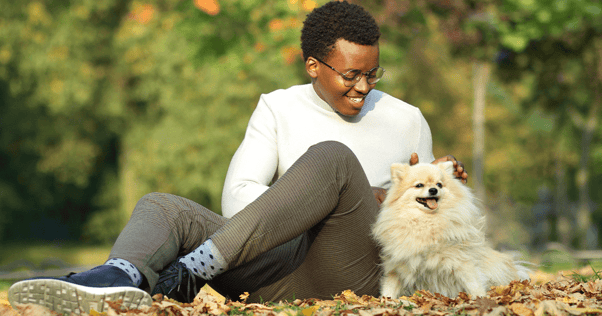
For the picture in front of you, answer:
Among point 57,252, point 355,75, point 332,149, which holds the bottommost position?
point 57,252

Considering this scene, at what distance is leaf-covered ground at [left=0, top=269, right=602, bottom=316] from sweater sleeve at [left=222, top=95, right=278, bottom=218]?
532mm

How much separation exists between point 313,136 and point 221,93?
542 inches

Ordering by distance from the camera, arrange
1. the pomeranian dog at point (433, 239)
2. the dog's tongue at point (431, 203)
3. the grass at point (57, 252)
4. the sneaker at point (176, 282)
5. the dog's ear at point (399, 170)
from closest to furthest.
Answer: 1. the sneaker at point (176, 282)
2. the pomeranian dog at point (433, 239)
3. the dog's tongue at point (431, 203)
4. the dog's ear at point (399, 170)
5. the grass at point (57, 252)

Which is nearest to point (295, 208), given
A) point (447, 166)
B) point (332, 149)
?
point (332, 149)

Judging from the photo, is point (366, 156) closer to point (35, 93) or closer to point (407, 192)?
point (407, 192)

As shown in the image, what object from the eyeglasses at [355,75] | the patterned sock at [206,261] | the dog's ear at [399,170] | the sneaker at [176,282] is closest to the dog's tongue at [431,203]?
the dog's ear at [399,170]

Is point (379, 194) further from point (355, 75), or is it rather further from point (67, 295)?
point (67, 295)

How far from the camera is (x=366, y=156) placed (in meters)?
3.36

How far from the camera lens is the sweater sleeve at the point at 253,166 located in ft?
10.1

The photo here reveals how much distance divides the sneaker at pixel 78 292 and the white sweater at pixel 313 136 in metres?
0.98

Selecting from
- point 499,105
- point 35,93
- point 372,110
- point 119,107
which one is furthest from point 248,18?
point 499,105

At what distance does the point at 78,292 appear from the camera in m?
2.22

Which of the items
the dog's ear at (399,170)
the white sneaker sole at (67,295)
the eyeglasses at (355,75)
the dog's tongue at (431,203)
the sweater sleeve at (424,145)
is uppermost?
the eyeglasses at (355,75)

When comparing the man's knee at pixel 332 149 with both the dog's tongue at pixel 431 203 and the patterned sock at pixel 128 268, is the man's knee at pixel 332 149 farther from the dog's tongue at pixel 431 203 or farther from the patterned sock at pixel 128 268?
the patterned sock at pixel 128 268
